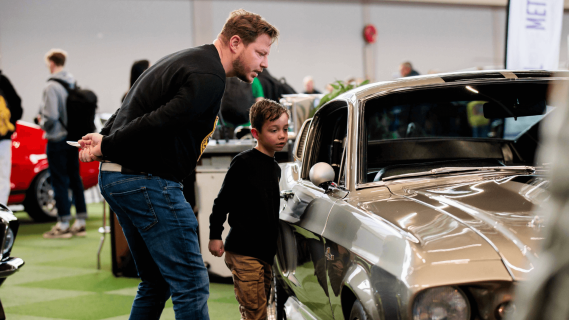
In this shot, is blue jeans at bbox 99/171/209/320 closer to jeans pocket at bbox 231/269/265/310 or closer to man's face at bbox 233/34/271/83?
man's face at bbox 233/34/271/83

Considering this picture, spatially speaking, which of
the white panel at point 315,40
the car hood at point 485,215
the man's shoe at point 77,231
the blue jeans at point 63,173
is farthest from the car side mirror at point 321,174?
the white panel at point 315,40

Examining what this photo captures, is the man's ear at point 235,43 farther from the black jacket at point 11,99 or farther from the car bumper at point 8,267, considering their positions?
the black jacket at point 11,99

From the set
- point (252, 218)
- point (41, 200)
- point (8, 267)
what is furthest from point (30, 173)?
point (252, 218)

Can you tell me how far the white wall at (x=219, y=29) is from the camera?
1443 cm

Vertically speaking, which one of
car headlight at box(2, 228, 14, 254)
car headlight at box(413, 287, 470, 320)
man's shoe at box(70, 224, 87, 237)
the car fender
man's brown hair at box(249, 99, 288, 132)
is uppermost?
man's brown hair at box(249, 99, 288, 132)

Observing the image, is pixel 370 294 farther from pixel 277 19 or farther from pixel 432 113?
pixel 277 19

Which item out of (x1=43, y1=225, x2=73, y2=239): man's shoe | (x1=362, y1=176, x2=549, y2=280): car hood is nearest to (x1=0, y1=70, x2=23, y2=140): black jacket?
(x1=43, y1=225, x2=73, y2=239): man's shoe

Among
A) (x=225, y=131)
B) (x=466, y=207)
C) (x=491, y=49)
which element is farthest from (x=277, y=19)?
(x=466, y=207)

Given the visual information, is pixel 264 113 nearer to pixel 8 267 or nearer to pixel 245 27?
pixel 245 27

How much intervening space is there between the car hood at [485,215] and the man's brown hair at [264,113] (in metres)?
0.86

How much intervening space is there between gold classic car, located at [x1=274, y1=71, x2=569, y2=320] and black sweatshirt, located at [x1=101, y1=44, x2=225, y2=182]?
2.06 ft

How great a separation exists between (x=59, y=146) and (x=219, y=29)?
31.3 feet

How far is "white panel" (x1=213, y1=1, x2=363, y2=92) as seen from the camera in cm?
1748

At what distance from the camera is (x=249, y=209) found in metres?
3.06
